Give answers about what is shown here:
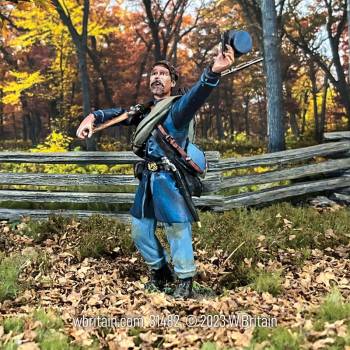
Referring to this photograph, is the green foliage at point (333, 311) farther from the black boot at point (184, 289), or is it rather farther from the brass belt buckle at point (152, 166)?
the brass belt buckle at point (152, 166)

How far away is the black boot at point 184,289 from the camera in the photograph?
408 cm

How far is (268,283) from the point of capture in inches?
170

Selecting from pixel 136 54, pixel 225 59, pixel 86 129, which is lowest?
pixel 86 129

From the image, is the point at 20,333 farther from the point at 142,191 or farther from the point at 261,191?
the point at 261,191

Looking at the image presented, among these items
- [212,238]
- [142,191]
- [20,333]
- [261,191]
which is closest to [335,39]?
[261,191]

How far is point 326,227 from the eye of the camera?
20.0 ft

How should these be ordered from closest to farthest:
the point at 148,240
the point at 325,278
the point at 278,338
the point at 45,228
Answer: the point at 278,338 → the point at 148,240 → the point at 325,278 → the point at 45,228

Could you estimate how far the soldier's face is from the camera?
408 cm

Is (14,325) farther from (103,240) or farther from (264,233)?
(264,233)

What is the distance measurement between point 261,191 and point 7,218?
4.09 meters

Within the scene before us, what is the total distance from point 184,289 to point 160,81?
6.21 feet

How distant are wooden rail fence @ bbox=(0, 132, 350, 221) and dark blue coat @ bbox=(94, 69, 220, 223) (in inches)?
105

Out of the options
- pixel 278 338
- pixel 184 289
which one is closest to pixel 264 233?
pixel 184 289

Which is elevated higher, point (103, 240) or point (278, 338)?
point (103, 240)
